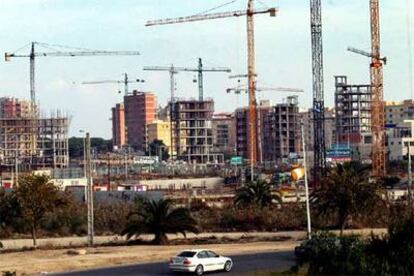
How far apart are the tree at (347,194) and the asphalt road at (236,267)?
1163cm

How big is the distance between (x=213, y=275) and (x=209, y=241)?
46.8 ft

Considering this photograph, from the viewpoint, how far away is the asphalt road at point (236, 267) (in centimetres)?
3111

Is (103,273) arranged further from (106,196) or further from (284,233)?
(106,196)

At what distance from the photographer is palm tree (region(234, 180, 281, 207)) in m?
61.5

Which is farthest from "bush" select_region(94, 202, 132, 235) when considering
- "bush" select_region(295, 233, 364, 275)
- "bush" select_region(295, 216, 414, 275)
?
"bush" select_region(295, 216, 414, 275)

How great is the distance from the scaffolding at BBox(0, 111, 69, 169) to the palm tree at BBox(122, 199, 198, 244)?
12233cm

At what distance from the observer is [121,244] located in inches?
1737

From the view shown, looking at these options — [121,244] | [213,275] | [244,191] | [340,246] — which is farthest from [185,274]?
[244,191]

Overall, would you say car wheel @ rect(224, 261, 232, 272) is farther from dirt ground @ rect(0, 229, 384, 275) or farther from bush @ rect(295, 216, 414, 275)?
dirt ground @ rect(0, 229, 384, 275)

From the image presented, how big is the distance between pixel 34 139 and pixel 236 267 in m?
156

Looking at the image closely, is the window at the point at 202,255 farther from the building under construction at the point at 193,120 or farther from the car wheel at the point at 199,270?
the building under construction at the point at 193,120

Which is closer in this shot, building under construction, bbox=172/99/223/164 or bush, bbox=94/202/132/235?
bush, bbox=94/202/132/235

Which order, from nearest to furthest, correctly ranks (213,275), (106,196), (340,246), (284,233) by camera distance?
(340,246), (213,275), (284,233), (106,196)

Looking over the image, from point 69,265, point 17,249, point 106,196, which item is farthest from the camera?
point 106,196
